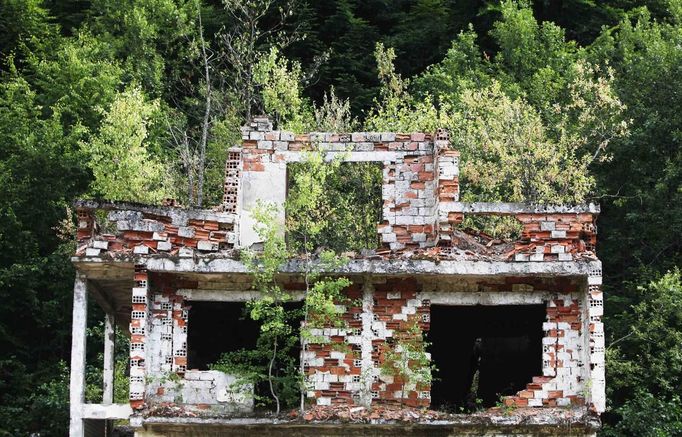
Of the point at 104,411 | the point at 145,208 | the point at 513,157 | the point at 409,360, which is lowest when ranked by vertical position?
the point at 104,411

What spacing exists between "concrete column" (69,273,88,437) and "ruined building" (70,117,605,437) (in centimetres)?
2

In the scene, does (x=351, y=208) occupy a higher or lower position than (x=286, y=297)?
higher

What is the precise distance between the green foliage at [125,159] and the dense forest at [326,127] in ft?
0.22

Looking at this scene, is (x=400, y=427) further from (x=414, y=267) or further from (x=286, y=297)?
(x=286, y=297)

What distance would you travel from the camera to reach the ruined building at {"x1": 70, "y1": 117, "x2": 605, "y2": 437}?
20.6 m

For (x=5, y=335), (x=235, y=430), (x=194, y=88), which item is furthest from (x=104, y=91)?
(x=235, y=430)

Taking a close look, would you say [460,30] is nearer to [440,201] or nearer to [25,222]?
[25,222]

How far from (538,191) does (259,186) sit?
507 inches

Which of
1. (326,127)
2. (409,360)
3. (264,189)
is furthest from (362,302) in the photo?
(326,127)

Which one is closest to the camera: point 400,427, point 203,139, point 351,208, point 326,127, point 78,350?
point 400,427

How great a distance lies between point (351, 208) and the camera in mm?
34406

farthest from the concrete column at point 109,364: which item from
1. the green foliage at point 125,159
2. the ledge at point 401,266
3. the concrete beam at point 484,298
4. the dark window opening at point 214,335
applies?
the green foliage at point 125,159

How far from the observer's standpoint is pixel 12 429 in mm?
33250

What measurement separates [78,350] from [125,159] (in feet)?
45.5
